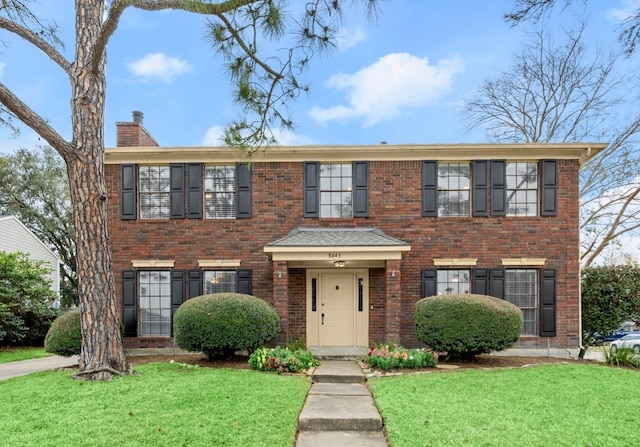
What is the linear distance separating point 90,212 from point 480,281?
8.58m

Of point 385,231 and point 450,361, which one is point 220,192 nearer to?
point 385,231

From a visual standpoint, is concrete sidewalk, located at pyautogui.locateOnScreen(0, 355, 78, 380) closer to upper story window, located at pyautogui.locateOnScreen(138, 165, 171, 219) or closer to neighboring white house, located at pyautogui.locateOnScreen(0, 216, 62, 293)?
upper story window, located at pyautogui.locateOnScreen(138, 165, 171, 219)

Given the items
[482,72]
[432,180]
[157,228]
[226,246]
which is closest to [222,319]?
[226,246]

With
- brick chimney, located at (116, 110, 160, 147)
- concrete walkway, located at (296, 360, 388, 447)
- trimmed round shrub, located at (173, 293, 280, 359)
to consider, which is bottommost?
concrete walkway, located at (296, 360, 388, 447)

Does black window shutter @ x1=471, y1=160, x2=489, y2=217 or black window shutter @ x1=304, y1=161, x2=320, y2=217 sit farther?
black window shutter @ x1=304, y1=161, x2=320, y2=217

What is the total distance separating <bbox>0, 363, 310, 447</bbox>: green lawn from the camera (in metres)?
4.66

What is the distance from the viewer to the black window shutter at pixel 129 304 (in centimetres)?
1079

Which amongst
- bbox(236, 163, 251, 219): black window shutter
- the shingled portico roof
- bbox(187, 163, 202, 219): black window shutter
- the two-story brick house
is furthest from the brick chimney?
the shingled portico roof

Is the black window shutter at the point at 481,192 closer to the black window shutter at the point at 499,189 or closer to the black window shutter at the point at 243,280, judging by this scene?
the black window shutter at the point at 499,189

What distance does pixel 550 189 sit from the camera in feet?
34.9

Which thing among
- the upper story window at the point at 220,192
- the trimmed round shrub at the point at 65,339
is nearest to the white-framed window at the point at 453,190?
the upper story window at the point at 220,192

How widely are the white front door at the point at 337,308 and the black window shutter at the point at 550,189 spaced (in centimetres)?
467

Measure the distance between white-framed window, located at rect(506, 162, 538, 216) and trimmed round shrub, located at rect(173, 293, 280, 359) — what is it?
6.66 metres

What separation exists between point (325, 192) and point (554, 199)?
5.59 metres
